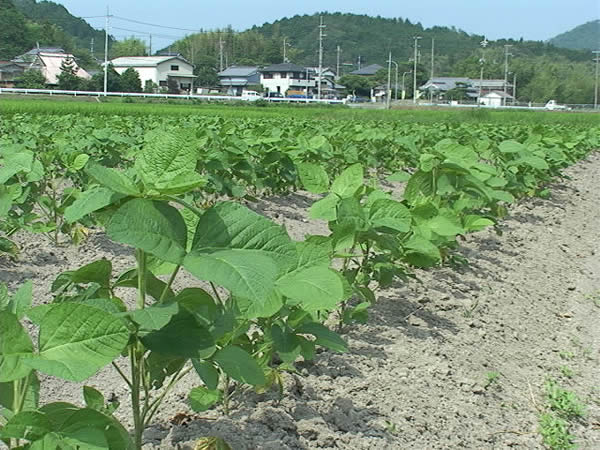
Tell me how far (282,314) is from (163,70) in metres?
80.5

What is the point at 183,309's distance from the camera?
53.1 inches

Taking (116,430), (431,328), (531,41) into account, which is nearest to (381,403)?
(431,328)

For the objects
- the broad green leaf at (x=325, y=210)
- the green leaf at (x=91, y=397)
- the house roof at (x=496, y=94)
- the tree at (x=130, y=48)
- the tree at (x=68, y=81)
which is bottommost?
the green leaf at (x=91, y=397)

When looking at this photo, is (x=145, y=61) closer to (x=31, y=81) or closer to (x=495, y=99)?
(x=31, y=81)

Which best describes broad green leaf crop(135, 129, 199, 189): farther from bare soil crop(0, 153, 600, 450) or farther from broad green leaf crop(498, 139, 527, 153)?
broad green leaf crop(498, 139, 527, 153)

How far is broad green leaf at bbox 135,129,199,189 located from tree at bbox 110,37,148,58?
12841 cm

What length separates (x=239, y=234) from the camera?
1.26 meters

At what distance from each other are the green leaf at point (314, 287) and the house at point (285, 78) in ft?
292

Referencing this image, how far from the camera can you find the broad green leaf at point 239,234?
1244 mm

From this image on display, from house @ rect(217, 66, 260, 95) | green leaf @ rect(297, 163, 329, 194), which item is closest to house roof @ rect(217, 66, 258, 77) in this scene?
house @ rect(217, 66, 260, 95)

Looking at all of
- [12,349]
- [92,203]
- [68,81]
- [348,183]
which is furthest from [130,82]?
[12,349]

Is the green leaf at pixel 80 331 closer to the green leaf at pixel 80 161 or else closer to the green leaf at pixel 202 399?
the green leaf at pixel 202 399

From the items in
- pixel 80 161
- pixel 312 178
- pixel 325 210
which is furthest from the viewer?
pixel 80 161

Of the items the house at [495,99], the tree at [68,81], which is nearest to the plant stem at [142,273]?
the tree at [68,81]
